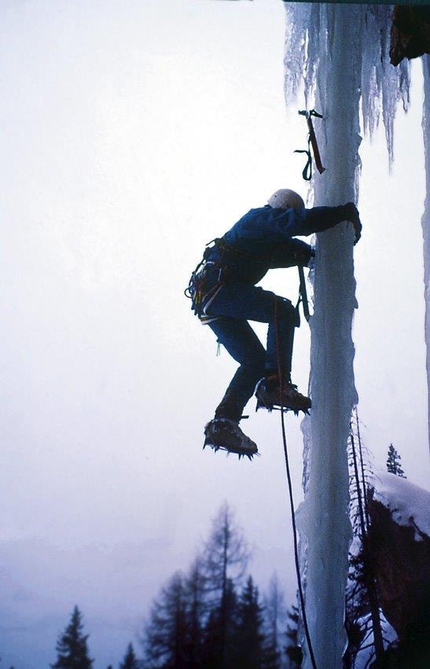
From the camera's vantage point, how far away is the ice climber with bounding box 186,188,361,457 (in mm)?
2904

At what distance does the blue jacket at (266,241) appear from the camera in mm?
2854

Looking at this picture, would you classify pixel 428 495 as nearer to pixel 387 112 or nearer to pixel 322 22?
pixel 387 112

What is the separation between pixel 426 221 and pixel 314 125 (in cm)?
74

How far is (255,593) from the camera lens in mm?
11930

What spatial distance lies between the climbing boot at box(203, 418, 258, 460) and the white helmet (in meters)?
1.07

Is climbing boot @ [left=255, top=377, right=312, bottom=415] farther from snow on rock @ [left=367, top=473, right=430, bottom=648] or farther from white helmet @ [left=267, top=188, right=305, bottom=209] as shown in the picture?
snow on rock @ [left=367, top=473, right=430, bottom=648]

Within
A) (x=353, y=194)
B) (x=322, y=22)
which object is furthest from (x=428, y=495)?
(x=322, y=22)

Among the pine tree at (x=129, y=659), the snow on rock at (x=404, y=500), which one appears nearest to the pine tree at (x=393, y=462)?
the snow on rock at (x=404, y=500)

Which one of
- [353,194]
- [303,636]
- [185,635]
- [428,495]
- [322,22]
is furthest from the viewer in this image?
[185,635]

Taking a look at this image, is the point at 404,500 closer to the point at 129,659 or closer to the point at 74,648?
the point at 129,659

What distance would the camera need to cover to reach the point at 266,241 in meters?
3.07

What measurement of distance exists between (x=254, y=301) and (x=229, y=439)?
68cm

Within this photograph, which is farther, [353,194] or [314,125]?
[314,125]

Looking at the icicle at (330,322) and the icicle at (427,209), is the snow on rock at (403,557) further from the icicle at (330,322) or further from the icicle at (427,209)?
the icicle at (427,209)
